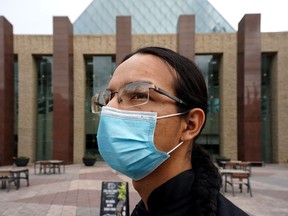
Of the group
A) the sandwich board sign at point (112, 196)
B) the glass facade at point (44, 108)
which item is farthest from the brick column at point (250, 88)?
the sandwich board sign at point (112, 196)

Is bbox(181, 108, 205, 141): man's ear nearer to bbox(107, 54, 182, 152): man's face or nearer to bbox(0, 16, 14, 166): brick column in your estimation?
bbox(107, 54, 182, 152): man's face

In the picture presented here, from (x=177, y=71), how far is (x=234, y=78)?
1154 inches

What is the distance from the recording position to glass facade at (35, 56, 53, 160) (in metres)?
31.0

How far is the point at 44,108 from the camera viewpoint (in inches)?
1229

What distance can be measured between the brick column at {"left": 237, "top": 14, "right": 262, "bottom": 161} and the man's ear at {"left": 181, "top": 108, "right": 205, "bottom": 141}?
2586cm

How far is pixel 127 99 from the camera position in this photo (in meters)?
1.54

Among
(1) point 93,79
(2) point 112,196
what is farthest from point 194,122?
(1) point 93,79

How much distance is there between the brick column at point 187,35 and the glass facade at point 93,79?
768 cm

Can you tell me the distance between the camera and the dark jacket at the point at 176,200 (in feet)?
4.55

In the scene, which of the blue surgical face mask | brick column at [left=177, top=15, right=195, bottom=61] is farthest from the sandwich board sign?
brick column at [left=177, top=15, right=195, bottom=61]

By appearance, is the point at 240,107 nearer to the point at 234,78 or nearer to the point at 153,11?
the point at 234,78

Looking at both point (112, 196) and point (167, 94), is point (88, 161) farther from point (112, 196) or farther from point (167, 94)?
point (167, 94)

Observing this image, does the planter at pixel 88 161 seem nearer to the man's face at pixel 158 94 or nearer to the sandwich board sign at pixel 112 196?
the sandwich board sign at pixel 112 196

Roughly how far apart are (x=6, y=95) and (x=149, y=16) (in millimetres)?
24500
